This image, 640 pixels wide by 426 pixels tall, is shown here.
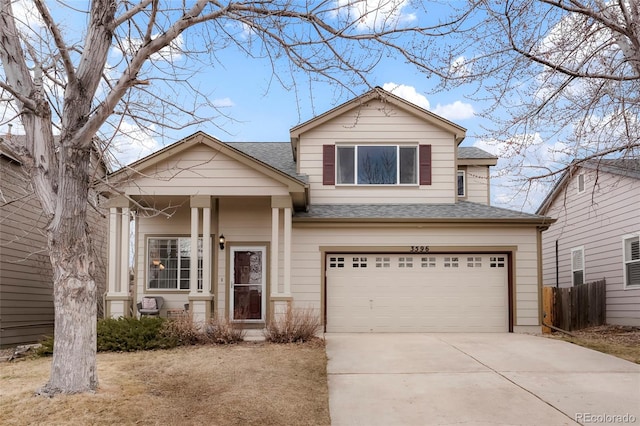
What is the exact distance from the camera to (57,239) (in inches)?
276

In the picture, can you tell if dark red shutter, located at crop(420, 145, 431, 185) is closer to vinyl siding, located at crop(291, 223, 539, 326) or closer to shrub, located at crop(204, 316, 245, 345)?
vinyl siding, located at crop(291, 223, 539, 326)

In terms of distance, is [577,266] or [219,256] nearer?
[219,256]

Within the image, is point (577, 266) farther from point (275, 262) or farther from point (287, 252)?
point (275, 262)

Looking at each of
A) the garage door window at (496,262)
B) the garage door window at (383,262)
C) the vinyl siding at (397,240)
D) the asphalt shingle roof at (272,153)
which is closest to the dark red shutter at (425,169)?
the vinyl siding at (397,240)

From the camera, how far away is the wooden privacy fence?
49.8 ft

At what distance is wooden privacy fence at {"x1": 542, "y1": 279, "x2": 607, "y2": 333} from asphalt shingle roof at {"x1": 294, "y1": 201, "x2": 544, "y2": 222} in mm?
2441

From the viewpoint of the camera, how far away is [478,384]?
815 cm

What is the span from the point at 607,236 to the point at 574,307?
2.66m

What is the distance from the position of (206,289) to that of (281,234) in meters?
2.54

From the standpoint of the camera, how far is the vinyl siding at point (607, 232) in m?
15.4

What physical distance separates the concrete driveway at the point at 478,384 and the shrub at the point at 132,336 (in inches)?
125

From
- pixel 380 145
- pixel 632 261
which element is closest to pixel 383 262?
pixel 380 145

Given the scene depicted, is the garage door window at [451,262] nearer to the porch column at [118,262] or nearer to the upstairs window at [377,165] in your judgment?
the upstairs window at [377,165]

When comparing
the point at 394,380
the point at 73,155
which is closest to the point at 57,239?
the point at 73,155
